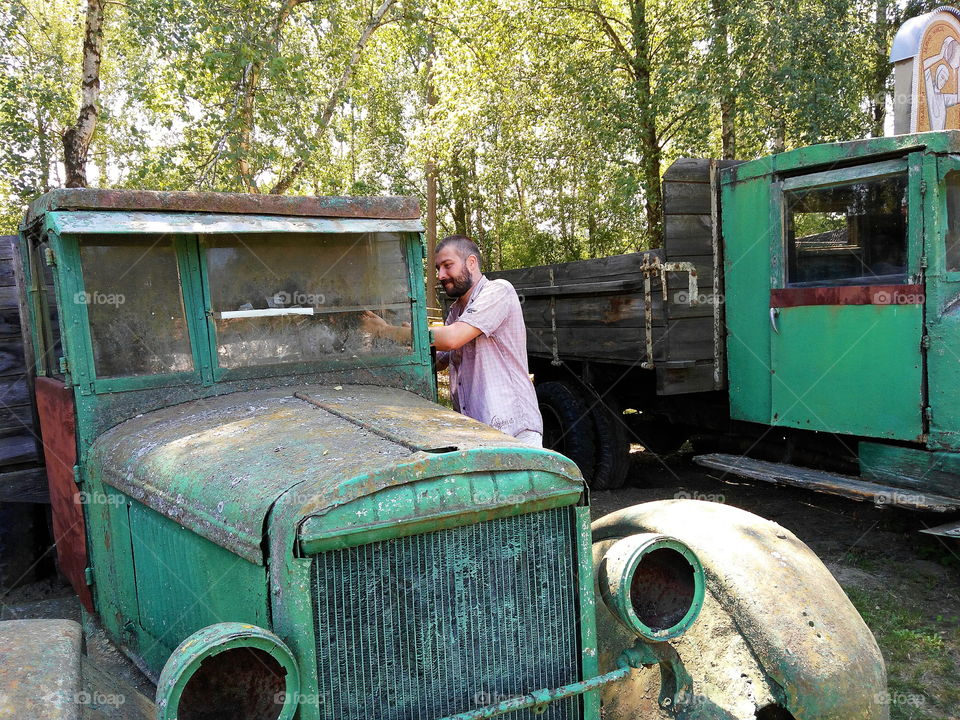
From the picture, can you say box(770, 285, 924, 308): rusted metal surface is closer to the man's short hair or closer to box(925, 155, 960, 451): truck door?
box(925, 155, 960, 451): truck door

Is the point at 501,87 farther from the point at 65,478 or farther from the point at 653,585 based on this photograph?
the point at 653,585

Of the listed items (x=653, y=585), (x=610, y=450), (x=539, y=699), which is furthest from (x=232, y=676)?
(x=610, y=450)

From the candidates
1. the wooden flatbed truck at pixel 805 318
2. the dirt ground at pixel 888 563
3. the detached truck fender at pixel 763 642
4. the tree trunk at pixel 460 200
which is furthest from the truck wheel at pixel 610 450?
the tree trunk at pixel 460 200

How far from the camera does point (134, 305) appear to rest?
304 cm

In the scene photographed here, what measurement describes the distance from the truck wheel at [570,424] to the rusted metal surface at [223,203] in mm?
3989

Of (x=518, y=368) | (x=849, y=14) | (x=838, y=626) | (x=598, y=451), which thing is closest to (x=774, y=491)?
(x=598, y=451)

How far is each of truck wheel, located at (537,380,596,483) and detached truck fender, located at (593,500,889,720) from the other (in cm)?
421

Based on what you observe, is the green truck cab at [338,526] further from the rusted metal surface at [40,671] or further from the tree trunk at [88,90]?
the tree trunk at [88,90]

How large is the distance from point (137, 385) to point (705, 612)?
2206 mm

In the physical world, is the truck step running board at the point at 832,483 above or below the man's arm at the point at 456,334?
below

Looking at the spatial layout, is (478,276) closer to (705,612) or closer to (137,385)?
(137,385)

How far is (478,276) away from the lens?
381 centimetres

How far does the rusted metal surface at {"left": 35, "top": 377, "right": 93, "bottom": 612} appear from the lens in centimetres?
314

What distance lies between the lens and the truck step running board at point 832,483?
4.68 meters
